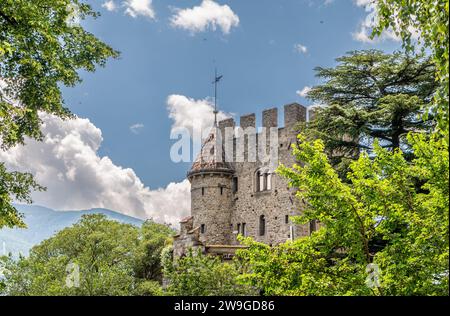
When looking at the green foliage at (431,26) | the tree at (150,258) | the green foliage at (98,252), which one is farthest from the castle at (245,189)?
the green foliage at (431,26)

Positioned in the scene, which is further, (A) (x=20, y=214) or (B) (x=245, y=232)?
(B) (x=245, y=232)

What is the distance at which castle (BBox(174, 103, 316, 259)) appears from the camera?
35.8m

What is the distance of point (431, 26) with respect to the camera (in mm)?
9250

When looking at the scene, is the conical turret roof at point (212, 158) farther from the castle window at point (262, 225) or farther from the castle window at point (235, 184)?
the castle window at point (262, 225)

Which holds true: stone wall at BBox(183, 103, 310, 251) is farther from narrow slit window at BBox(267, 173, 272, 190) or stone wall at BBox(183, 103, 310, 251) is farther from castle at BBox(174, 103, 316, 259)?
narrow slit window at BBox(267, 173, 272, 190)

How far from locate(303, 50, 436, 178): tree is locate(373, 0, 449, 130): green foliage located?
497 inches

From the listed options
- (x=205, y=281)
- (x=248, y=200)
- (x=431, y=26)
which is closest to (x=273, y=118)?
(x=248, y=200)

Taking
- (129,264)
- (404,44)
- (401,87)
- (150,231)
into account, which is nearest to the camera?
(404,44)

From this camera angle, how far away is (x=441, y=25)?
8672 mm

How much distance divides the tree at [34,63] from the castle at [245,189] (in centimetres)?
1893

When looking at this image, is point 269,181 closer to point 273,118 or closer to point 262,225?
point 262,225

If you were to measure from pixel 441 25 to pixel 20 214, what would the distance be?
1148cm

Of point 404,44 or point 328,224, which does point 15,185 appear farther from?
point 404,44
